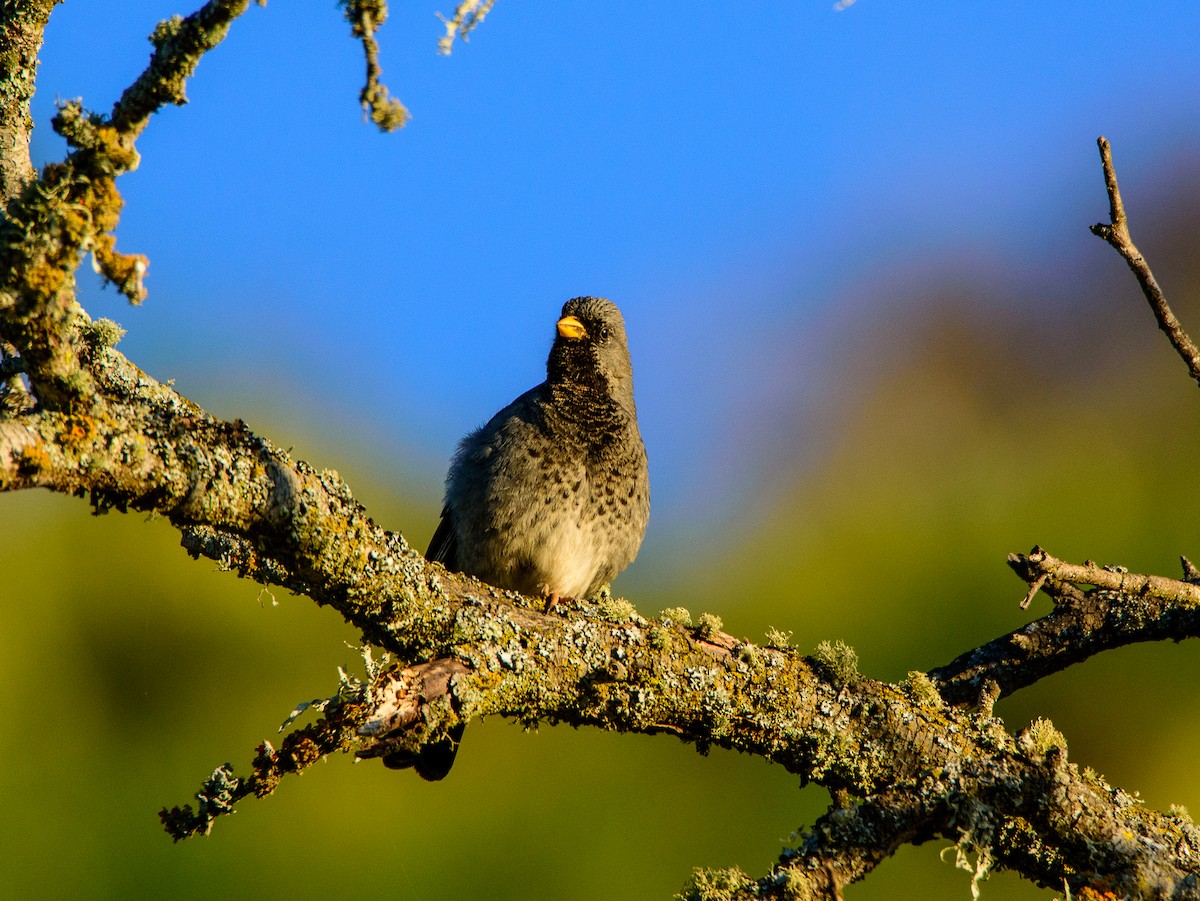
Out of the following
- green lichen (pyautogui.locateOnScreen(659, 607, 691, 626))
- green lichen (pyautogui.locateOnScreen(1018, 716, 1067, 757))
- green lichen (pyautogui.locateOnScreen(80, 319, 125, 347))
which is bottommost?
green lichen (pyautogui.locateOnScreen(1018, 716, 1067, 757))

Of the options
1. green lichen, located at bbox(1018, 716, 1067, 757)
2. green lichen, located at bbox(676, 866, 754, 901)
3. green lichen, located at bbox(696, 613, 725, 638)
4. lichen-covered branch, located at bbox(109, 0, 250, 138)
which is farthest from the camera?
green lichen, located at bbox(696, 613, 725, 638)

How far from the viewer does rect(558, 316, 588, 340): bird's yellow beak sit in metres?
5.41

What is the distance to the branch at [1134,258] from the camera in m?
2.43

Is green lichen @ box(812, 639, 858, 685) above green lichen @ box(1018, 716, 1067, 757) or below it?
above

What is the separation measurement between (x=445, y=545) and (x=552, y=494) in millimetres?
668

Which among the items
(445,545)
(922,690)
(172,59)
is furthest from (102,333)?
(445,545)

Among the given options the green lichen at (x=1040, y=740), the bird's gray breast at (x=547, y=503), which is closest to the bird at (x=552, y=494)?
the bird's gray breast at (x=547, y=503)

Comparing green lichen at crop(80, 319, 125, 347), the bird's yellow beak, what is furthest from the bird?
green lichen at crop(80, 319, 125, 347)

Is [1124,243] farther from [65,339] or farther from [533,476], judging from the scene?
[533,476]

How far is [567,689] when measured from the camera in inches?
115

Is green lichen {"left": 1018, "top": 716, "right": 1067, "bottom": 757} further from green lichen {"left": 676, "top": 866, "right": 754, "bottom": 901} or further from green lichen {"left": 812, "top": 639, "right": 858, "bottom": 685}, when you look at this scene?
green lichen {"left": 676, "top": 866, "right": 754, "bottom": 901}

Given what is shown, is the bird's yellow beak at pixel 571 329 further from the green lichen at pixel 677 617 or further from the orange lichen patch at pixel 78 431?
the orange lichen patch at pixel 78 431

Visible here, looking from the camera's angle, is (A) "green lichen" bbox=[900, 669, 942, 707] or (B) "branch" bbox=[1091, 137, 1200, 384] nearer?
(B) "branch" bbox=[1091, 137, 1200, 384]

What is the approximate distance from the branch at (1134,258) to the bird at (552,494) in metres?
2.60
